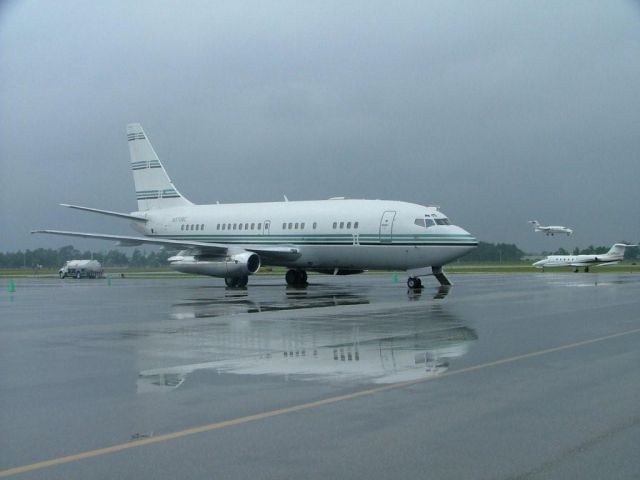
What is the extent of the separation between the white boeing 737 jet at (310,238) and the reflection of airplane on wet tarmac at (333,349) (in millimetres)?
13626

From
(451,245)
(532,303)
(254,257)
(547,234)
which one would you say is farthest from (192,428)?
(547,234)

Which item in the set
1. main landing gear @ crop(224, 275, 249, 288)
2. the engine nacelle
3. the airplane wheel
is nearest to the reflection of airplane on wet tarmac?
the engine nacelle

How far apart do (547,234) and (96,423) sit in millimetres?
109764

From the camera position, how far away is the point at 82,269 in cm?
7144

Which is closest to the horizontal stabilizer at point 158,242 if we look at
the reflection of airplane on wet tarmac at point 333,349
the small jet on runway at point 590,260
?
the reflection of airplane on wet tarmac at point 333,349

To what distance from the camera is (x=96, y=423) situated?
7227 millimetres

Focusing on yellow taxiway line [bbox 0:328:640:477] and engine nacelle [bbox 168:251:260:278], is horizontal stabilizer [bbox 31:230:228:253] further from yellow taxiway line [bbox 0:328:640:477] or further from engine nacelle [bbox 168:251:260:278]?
yellow taxiway line [bbox 0:328:640:477]

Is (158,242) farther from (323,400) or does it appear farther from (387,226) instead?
(323,400)

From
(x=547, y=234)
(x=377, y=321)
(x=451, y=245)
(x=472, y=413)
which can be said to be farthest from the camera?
(x=547, y=234)

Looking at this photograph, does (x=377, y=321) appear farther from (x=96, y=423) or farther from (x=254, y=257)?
(x=254, y=257)

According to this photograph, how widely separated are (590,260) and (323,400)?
76214 millimetres

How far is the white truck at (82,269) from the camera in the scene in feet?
234

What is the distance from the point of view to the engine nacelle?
33.8 metres

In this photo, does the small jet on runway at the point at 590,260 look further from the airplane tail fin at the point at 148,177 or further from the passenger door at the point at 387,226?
the passenger door at the point at 387,226
